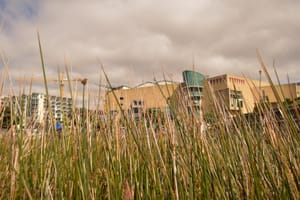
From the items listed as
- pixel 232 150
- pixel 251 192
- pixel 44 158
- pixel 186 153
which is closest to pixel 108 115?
pixel 44 158

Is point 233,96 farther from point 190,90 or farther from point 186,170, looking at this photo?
point 186,170

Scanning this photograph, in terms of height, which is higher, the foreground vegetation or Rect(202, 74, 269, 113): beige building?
Rect(202, 74, 269, 113): beige building

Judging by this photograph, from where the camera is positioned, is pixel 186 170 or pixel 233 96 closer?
pixel 186 170

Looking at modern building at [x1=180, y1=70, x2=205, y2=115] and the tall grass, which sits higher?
modern building at [x1=180, y1=70, x2=205, y2=115]

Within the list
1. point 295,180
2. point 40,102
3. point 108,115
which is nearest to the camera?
point 295,180

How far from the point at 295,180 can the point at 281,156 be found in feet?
0.22

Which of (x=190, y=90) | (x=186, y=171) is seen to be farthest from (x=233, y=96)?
(x=186, y=171)

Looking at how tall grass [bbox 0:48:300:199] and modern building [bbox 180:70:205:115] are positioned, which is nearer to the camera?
tall grass [bbox 0:48:300:199]

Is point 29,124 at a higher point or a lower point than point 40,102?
lower

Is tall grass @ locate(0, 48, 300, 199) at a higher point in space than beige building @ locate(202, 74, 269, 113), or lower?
lower

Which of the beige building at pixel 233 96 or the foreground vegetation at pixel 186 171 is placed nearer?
the foreground vegetation at pixel 186 171

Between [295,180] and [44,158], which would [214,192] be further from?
[44,158]

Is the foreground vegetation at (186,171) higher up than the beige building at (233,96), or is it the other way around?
the beige building at (233,96)

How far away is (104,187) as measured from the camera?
3.22ft
